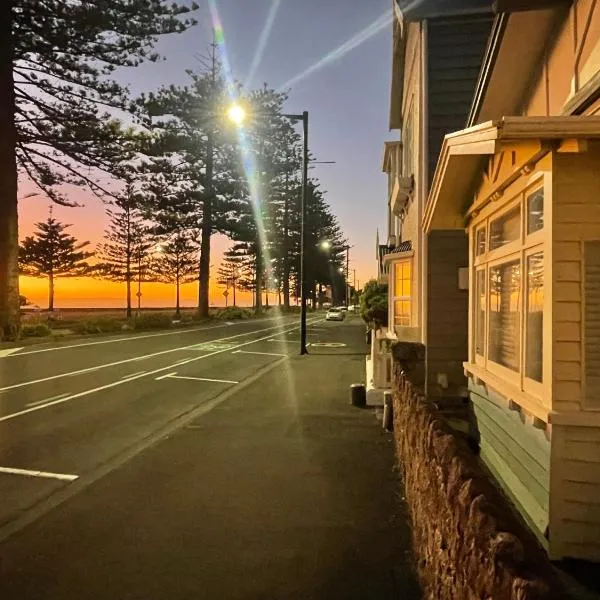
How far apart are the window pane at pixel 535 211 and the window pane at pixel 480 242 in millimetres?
1661

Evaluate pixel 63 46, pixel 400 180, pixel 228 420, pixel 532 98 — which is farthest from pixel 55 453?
pixel 63 46

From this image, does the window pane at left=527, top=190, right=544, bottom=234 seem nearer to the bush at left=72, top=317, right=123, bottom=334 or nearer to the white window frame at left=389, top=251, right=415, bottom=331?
the white window frame at left=389, top=251, right=415, bottom=331

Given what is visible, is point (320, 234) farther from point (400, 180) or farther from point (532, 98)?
point (532, 98)

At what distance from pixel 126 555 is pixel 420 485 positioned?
230 cm

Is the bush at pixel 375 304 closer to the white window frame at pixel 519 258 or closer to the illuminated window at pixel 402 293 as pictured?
the illuminated window at pixel 402 293

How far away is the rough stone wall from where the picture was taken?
67.6 inches

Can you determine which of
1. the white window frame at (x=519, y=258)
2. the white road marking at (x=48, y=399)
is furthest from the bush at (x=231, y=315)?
the white window frame at (x=519, y=258)

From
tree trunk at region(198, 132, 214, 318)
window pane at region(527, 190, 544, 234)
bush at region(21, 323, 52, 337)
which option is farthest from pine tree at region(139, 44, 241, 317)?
window pane at region(527, 190, 544, 234)

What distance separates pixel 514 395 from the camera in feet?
15.8

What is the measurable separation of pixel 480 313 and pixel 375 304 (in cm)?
872

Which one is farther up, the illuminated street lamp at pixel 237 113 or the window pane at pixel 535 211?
the illuminated street lamp at pixel 237 113

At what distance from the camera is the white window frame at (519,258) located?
170 inches

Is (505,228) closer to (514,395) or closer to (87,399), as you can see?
(514,395)

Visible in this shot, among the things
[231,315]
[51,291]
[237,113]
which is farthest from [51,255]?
[237,113]
